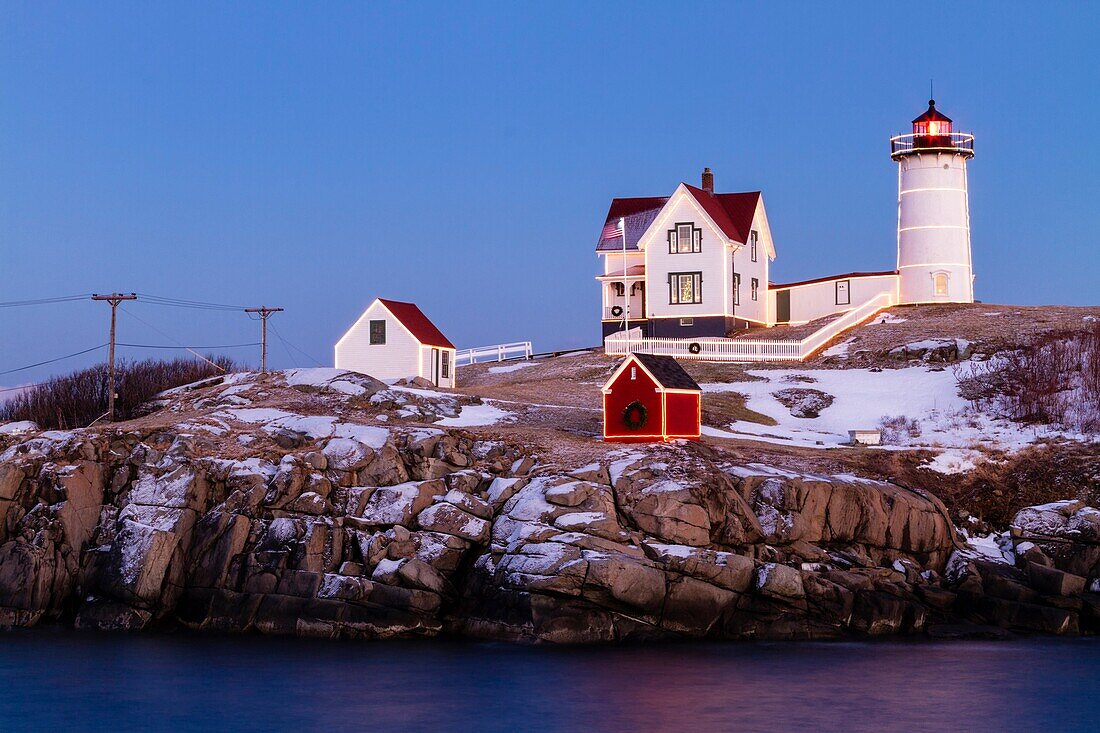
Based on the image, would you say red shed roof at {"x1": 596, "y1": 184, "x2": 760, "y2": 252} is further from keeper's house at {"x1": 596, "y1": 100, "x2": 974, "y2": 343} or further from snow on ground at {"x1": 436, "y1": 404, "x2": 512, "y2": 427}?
snow on ground at {"x1": 436, "y1": 404, "x2": 512, "y2": 427}

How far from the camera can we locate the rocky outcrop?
1275 inches

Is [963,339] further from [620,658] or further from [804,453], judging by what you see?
[620,658]

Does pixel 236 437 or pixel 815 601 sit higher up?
pixel 236 437

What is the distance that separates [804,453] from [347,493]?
14769 mm

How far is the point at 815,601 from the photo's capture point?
33.0 metres

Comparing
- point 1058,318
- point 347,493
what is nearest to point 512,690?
point 347,493

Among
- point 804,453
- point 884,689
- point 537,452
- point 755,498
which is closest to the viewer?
point 884,689

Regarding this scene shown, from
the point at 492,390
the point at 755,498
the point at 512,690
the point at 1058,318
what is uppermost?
the point at 1058,318

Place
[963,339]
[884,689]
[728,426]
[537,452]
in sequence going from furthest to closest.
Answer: [963,339], [728,426], [537,452], [884,689]

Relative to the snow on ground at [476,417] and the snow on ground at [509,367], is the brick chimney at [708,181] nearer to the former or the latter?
the snow on ground at [509,367]

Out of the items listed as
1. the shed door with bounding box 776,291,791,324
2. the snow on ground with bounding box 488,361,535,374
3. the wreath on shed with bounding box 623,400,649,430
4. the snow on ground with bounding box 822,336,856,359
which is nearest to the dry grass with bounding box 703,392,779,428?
the wreath on shed with bounding box 623,400,649,430

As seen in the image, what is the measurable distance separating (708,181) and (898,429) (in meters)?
28.9

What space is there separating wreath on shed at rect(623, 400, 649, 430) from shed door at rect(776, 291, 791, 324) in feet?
111

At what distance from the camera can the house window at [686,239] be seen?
6788 centimetres
